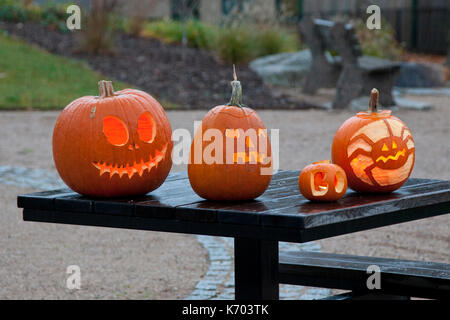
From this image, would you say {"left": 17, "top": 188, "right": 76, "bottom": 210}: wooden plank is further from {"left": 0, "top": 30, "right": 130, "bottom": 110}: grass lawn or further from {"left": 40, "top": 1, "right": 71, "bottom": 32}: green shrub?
{"left": 40, "top": 1, "right": 71, "bottom": 32}: green shrub

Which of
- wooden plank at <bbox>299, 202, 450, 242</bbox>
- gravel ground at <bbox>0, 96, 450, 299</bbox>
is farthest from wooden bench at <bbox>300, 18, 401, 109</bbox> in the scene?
wooden plank at <bbox>299, 202, 450, 242</bbox>

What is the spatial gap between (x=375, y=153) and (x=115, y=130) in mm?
971

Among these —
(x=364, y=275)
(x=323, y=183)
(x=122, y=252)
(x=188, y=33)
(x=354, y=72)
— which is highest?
(x=188, y=33)

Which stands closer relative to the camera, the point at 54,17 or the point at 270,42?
the point at 270,42

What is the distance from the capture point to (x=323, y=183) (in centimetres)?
256

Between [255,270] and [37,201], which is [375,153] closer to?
[255,270]

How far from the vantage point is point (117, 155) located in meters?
2.71

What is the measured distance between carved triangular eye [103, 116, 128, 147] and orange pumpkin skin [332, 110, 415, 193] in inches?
31.6

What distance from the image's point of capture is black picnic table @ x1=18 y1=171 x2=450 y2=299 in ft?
7.61

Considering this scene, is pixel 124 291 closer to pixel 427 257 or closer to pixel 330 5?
pixel 427 257

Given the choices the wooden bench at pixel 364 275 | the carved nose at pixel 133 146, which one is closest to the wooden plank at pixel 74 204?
the carved nose at pixel 133 146

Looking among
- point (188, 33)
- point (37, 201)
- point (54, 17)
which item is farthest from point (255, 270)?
point (54, 17)

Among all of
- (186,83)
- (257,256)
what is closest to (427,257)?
(257,256)

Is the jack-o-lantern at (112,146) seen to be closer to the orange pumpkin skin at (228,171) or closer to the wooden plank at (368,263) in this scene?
the orange pumpkin skin at (228,171)
